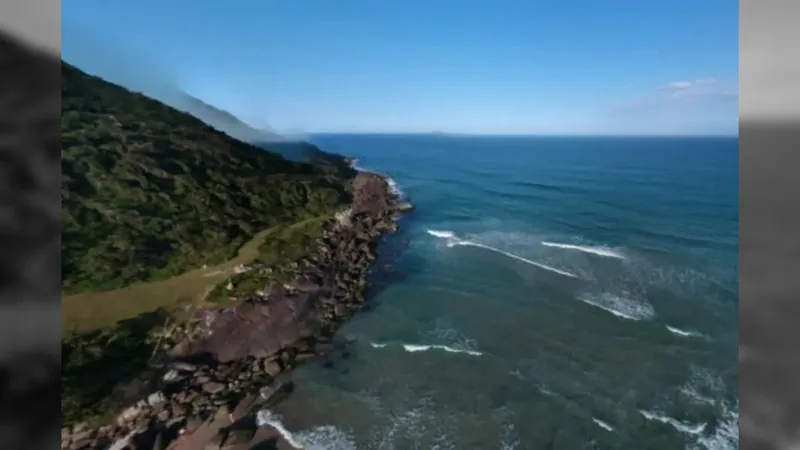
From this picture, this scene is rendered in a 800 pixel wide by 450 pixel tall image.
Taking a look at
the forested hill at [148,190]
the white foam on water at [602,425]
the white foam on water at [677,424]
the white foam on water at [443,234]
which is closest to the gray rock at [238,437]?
the forested hill at [148,190]

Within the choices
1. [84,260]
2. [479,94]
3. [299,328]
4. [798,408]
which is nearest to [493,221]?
[479,94]

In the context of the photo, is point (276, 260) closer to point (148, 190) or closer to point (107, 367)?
point (148, 190)

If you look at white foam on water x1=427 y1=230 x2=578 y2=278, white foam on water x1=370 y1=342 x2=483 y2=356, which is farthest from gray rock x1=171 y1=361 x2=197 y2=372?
white foam on water x1=427 y1=230 x2=578 y2=278

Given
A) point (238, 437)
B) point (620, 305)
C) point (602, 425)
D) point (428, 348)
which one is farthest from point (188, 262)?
point (620, 305)

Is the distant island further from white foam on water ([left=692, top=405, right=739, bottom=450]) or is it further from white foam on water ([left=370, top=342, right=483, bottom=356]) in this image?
white foam on water ([left=692, top=405, right=739, bottom=450])

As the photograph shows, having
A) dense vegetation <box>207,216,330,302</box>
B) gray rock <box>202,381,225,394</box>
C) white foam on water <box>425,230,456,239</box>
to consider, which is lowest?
gray rock <box>202,381,225,394</box>

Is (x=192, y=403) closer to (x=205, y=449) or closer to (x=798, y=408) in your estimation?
(x=205, y=449)
